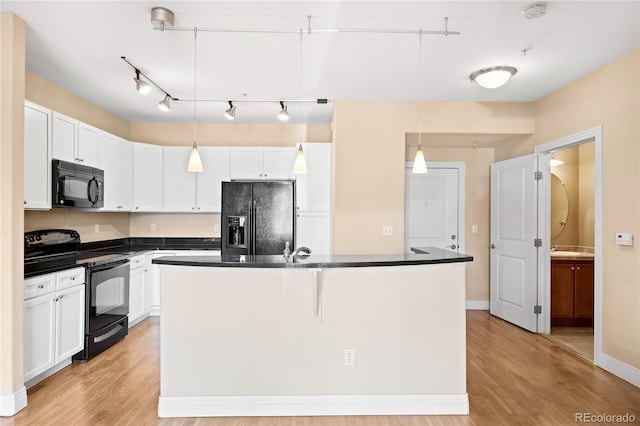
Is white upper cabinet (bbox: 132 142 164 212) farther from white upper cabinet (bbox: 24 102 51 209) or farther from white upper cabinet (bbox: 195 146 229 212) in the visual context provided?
white upper cabinet (bbox: 24 102 51 209)

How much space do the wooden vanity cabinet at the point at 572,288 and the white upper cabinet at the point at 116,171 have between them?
5.27 meters

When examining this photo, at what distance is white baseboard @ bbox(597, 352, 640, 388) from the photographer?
9.92 feet

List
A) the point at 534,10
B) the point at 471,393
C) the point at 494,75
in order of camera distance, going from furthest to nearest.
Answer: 1. the point at 494,75
2. the point at 471,393
3. the point at 534,10

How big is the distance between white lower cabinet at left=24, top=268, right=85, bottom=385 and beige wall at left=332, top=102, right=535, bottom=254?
264cm

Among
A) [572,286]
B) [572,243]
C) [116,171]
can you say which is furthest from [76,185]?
[572,243]

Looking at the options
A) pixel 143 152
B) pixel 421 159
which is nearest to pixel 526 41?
pixel 421 159

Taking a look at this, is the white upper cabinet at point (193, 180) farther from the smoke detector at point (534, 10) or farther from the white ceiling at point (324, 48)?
the smoke detector at point (534, 10)

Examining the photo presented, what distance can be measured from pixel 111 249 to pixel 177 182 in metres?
1.17

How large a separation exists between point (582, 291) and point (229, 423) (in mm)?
4272

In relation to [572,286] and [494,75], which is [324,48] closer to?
[494,75]

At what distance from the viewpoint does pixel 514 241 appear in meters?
4.65

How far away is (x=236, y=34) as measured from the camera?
9.32ft

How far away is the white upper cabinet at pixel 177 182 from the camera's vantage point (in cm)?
510

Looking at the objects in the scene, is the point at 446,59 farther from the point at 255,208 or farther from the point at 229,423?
the point at 229,423
